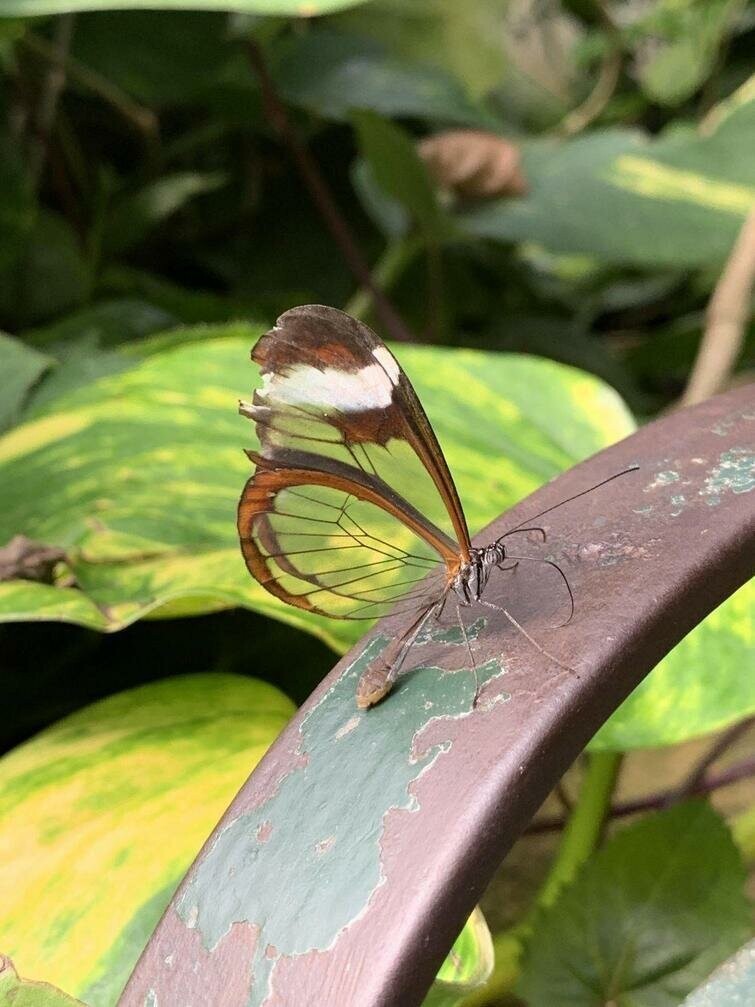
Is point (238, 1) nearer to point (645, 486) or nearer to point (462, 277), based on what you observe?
point (645, 486)

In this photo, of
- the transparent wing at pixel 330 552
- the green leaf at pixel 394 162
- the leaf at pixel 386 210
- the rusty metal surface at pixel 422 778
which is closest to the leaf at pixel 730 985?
the rusty metal surface at pixel 422 778

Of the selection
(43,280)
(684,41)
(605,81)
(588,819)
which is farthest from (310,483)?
(605,81)

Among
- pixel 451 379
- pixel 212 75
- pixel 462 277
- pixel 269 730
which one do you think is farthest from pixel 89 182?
pixel 269 730

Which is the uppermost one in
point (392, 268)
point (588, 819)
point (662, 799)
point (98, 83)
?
point (98, 83)

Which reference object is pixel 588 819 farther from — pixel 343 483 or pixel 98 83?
pixel 98 83

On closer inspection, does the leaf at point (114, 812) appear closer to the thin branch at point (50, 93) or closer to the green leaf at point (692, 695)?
A: the green leaf at point (692, 695)

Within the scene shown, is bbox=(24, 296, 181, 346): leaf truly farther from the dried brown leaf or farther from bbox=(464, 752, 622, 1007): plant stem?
bbox=(464, 752, 622, 1007): plant stem
